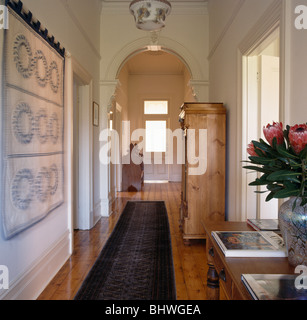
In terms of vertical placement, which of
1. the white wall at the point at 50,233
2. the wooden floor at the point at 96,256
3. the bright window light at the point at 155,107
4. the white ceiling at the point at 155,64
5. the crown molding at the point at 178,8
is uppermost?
the white ceiling at the point at 155,64

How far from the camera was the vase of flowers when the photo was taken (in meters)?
0.98

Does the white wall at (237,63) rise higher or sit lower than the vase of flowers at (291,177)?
higher

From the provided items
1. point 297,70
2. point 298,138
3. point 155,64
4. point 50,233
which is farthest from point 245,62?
point 155,64

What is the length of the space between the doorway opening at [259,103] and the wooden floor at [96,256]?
2.77 ft

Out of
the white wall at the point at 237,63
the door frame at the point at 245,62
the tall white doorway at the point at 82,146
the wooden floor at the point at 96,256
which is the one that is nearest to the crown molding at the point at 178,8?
the white wall at the point at 237,63

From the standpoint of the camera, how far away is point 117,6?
475 centimetres

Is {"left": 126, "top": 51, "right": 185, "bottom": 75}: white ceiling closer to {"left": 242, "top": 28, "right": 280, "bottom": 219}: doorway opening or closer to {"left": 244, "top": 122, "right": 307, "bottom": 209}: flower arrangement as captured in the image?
{"left": 242, "top": 28, "right": 280, "bottom": 219}: doorway opening

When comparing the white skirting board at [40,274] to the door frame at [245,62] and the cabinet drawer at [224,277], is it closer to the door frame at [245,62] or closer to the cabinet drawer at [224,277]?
the cabinet drawer at [224,277]

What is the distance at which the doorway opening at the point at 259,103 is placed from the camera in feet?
Answer: 9.38

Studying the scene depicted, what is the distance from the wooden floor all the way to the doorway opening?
84 centimetres

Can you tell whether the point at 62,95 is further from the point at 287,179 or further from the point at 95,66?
the point at 287,179

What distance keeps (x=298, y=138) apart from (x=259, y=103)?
6.86ft

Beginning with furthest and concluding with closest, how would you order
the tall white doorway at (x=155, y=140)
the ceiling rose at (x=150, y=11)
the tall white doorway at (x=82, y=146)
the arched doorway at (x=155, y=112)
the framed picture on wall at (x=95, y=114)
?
the tall white doorway at (x=155, y=140) < the arched doorway at (x=155, y=112) < the framed picture on wall at (x=95, y=114) < the tall white doorway at (x=82, y=146) < the ceiling rose at (x=150, y=11)

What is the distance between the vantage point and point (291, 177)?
1000mm
